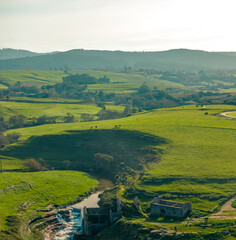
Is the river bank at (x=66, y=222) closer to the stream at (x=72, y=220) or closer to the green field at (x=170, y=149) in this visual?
the stream at (x=72, y=220)

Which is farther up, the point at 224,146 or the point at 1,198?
the point at 224,146

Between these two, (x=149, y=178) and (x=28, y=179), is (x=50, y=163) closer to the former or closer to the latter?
(x=28, y=179)

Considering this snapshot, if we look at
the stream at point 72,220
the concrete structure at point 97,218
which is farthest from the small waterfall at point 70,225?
the concrete structure at point 97,218

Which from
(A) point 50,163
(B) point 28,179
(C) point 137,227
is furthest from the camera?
(A) point 50,163

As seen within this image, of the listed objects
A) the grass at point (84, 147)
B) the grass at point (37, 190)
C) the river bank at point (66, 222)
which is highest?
the grass at point (84, 147)

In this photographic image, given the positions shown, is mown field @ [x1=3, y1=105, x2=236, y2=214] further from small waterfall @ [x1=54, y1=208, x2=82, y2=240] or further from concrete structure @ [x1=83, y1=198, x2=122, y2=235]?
small waterfall @ [x1=54, y1=208, x2=82, y2=240]

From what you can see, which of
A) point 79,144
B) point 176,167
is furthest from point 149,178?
point 79,144
